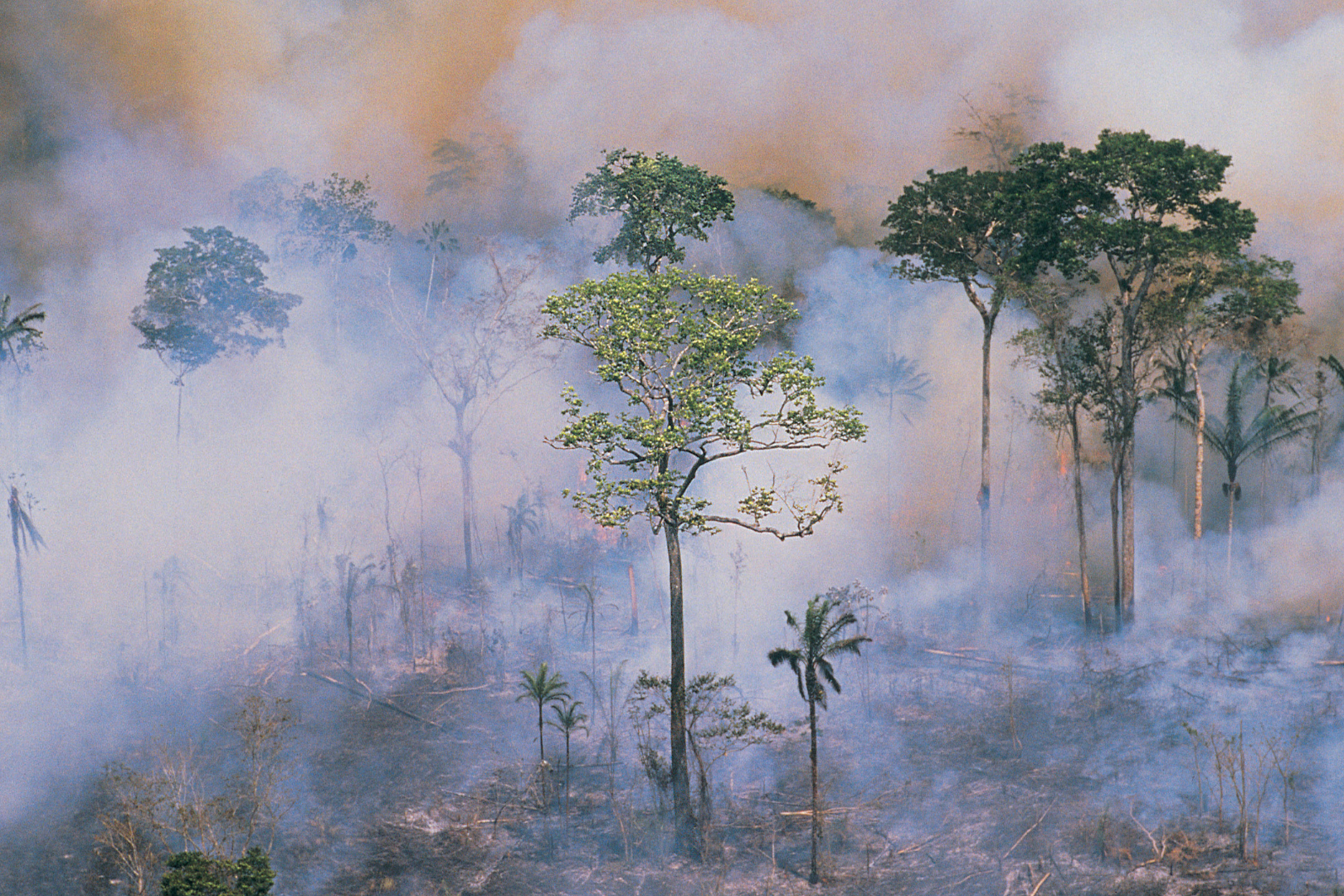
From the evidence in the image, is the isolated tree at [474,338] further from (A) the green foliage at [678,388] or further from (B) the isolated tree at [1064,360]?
(B) the isolated tree at [1064,360]

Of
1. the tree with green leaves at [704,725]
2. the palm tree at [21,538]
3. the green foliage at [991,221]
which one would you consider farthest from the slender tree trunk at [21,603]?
the green foliage at [991,221]

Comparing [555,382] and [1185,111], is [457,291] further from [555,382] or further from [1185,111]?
[1185,111]

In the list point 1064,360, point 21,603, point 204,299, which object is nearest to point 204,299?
point 204,299

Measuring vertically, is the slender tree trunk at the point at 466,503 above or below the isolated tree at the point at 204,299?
below

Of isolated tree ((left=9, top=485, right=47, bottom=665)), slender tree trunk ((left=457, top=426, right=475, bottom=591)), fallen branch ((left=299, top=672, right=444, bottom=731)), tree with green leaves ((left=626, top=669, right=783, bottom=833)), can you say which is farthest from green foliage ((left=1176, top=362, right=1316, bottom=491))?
isolated tree ((left=9, top=485, right=47, bottom=665))

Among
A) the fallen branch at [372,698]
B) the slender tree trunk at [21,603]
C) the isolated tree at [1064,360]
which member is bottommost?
the fallen branch at [372,698]

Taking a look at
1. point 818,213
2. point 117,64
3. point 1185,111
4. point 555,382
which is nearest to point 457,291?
point 555,382

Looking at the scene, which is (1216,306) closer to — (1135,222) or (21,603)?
(1135,222)
